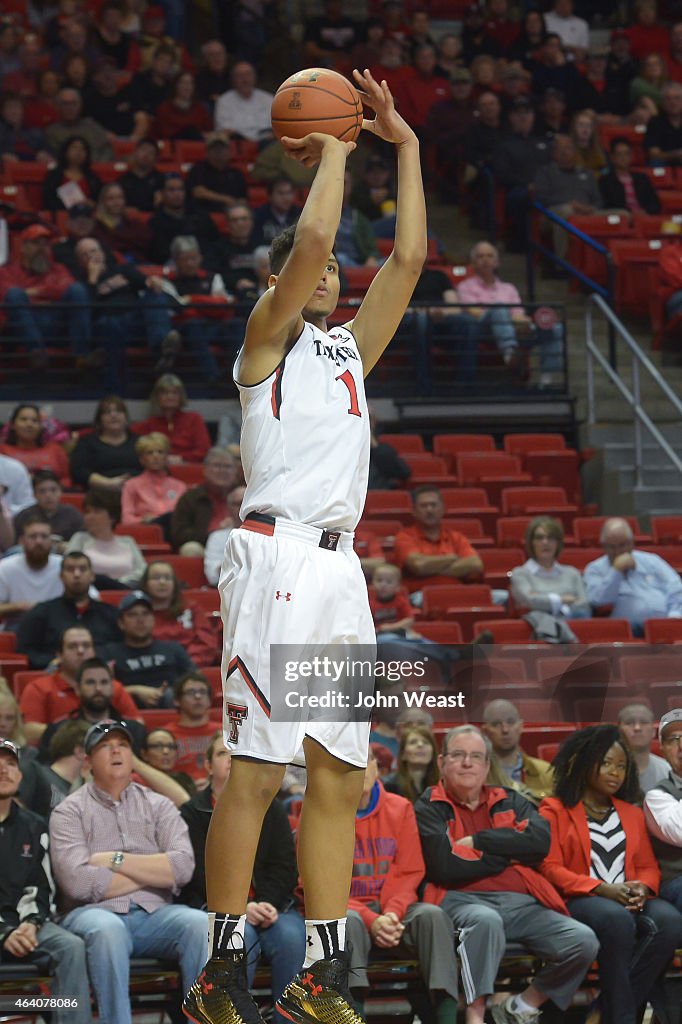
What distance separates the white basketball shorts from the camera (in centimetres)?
464

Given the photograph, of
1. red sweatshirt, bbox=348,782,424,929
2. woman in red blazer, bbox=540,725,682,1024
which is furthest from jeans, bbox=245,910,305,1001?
woman in red blazer, bbox=540,725,682,1024

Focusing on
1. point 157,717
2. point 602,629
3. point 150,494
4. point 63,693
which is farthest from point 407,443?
point 63,693

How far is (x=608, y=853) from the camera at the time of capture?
25.6ft

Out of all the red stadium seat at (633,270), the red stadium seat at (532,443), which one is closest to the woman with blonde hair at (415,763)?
the red stadium seat at (532,443)

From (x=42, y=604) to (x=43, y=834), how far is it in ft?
8.99

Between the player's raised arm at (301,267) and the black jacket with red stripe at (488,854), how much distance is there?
3490mm

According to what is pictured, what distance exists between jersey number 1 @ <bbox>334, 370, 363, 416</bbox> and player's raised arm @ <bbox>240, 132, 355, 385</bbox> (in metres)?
0.19

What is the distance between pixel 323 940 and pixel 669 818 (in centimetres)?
347

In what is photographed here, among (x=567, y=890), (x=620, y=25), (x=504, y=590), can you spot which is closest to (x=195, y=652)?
(x=504, y=590)

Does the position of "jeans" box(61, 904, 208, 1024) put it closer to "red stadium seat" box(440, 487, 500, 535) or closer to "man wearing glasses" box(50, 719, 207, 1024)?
"man wearing glasses" box(50, 719, 207, 1024)

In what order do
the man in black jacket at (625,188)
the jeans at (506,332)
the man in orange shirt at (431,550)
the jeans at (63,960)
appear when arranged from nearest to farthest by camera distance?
the jeans at (63,960) → the man in orange shirt at (431,550) → the jeans at (506,332) → the man in black jacket at (625,188)

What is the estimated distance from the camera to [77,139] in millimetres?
14719

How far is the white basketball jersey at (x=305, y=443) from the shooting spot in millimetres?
4758

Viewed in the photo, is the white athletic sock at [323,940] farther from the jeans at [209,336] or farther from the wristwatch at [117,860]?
the jeans at [209,336]
